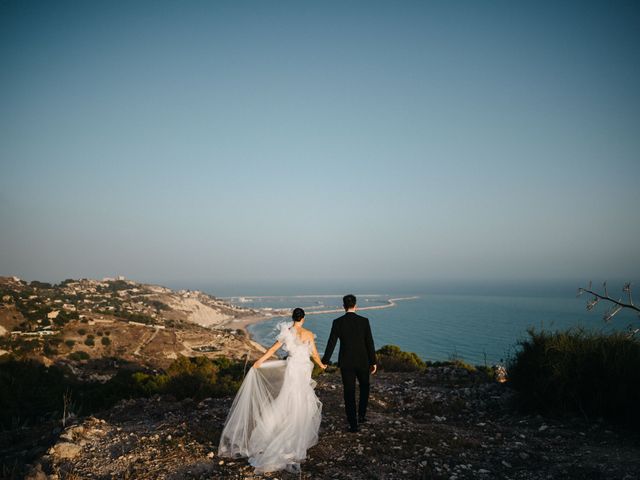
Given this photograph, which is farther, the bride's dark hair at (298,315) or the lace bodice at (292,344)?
the lace bodice at (292,344)

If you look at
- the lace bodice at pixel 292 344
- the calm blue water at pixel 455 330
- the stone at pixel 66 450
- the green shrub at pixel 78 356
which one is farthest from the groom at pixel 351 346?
the calm blue water at pixel 455 330

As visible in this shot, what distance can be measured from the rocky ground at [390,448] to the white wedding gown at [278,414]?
30 centimetres

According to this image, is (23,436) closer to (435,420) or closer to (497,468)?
(435,420)

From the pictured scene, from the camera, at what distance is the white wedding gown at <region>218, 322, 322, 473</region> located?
22.5ft

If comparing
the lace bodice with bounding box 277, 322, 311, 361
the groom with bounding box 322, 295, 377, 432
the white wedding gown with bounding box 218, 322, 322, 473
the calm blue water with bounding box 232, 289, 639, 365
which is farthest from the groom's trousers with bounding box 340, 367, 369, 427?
the calm blue water with bounding box 232, 289, 639, 365

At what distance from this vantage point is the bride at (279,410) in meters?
6.88

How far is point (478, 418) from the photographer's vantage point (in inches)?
402

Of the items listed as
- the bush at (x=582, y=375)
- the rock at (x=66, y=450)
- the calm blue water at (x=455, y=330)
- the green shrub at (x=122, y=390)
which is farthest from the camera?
the calm blue water at (x=455, y=330)

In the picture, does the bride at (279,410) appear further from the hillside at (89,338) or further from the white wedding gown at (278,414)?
the hillside at (89,338)

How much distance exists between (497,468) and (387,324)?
12454 cm

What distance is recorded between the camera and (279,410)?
287 inches

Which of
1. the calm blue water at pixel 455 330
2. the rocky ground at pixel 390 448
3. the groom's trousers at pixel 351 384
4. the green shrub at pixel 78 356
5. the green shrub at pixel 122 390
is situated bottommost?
the calm blue water at pixel 455 330

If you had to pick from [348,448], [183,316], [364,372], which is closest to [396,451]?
[348,448]

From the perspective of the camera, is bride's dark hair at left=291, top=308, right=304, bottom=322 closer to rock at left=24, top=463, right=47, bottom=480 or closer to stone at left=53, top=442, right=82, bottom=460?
rock at left=24, top=463, right=47, bottom=480
